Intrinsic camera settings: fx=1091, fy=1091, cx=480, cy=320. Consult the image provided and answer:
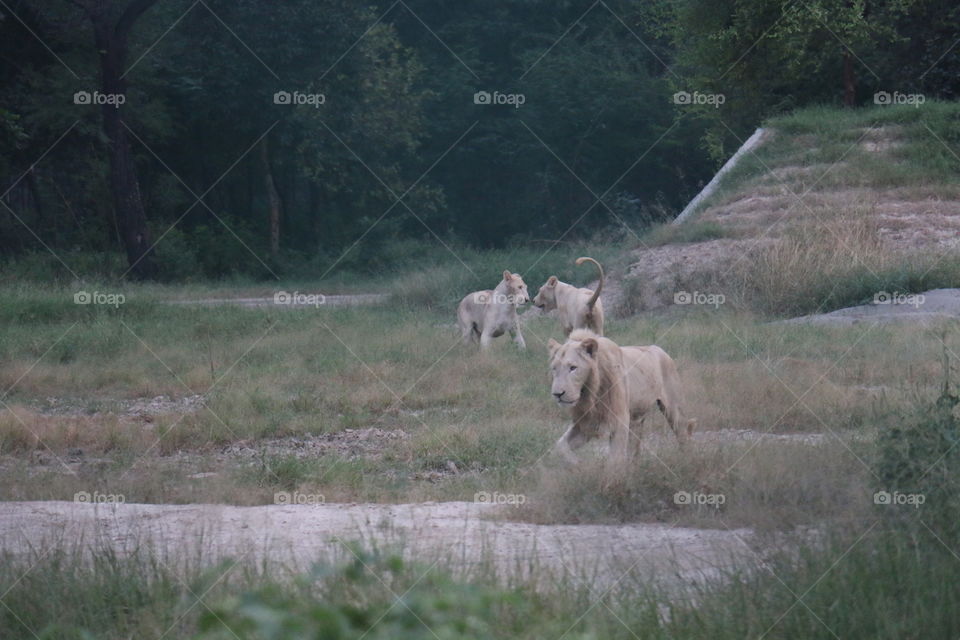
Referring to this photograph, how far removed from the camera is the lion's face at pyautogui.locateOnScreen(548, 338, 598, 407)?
770 centimetres

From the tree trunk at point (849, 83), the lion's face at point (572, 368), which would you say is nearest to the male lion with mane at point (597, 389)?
the lion's face at point (572, 368)

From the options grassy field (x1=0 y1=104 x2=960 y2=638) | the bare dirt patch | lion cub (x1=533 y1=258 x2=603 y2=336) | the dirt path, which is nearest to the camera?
grassy field (x1=0 y1=104 x2=960 y2=638)

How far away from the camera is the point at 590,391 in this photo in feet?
26.0

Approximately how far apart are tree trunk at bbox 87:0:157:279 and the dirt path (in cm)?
1893

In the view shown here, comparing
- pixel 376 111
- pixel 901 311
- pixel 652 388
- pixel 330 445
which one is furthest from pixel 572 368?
pixel 376 111

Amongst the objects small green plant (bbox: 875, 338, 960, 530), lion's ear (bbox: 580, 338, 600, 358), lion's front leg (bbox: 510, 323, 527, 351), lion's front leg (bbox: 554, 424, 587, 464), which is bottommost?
small green plant (bbox: 875, 338, 960, 530)

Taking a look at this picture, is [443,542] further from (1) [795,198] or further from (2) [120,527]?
(1) [795,198]

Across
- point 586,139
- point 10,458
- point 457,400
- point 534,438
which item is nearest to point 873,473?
point 534,438

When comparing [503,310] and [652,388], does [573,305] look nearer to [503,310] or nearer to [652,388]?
[503,310]

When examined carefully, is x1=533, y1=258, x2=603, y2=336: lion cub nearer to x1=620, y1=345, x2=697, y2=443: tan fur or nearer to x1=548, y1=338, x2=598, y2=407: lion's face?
x1=620, y1=345, x2=697, y2=443: tan fur

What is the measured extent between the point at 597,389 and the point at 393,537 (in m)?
2.63

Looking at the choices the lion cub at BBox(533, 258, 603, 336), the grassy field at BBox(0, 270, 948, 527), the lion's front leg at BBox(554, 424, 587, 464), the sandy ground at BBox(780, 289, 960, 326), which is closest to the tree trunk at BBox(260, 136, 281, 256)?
the grassy field at BBox(0, 270, 948, 527)

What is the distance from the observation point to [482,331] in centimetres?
1555

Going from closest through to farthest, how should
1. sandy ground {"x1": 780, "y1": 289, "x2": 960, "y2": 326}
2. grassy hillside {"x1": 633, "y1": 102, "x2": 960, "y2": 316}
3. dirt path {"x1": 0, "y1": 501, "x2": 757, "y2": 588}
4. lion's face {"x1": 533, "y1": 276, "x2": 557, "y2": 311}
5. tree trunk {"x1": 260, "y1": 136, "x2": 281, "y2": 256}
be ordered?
dirt path {"x1": 0, "y1": 501, "x2": 757, "y2": 588}, lion's face {"x1": 533, "y1": 276, "x2": 557, "y2": 311}, sandy ground {"x1": 780, "y1": 289, "x2": 960, "y2": 326}, grassy hillside {"x1": 633, "y1": 102, "x2": 960, "y2": 316}, tree trunk {"x1": 260, "y1": 136, "x2": 281, "y2": 256}
